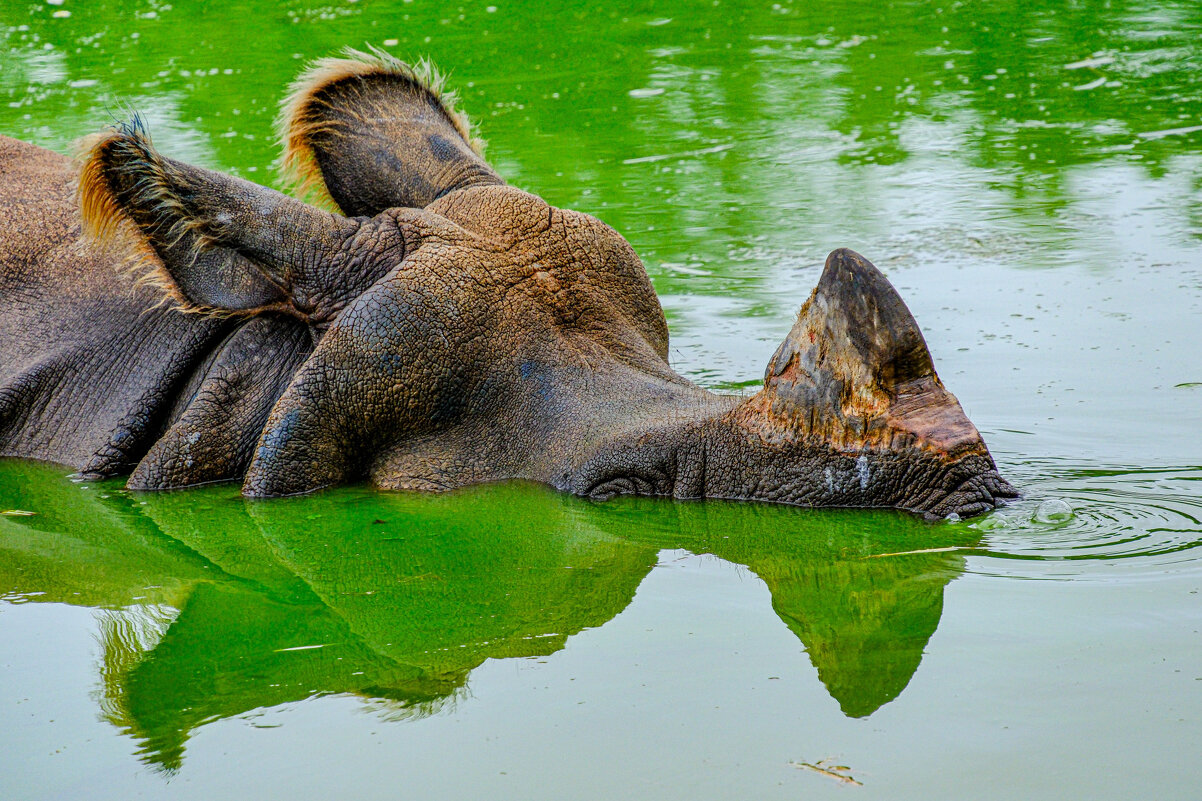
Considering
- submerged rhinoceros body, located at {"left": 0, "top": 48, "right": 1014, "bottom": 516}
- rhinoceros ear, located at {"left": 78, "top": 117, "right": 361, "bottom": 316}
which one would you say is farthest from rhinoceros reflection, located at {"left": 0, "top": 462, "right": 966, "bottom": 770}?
rhinoceros ear, located at {"left": 78, "top": 117, "right": 361, "bottom": 316}

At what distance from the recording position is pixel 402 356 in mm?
4238

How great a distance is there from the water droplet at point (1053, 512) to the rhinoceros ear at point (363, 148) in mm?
2239

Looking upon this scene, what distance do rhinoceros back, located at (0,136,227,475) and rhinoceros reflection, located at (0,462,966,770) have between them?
1.29 ft

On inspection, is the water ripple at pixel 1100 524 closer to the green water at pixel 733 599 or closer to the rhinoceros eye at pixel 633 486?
the green water at pixel 733 599

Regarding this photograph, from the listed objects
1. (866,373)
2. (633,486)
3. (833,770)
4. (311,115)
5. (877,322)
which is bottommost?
(633,486)

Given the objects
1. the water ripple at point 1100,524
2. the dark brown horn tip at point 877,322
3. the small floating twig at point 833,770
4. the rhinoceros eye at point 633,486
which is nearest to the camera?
the small floating twig at point 833,770

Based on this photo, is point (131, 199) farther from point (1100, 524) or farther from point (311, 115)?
point (1100, 524)

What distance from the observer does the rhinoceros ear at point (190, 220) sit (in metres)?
4.43

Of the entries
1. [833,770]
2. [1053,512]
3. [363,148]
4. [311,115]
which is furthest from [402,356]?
[833,770]

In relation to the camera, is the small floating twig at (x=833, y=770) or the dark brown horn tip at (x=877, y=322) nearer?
the small floating twig at (x=833, y=770)

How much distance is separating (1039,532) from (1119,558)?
0.25 m

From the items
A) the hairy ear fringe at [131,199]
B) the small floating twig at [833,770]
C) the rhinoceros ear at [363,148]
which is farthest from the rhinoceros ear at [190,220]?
the small floating twig at [833,770]

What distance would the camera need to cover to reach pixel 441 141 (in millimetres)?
5137

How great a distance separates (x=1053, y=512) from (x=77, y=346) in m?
3.30
